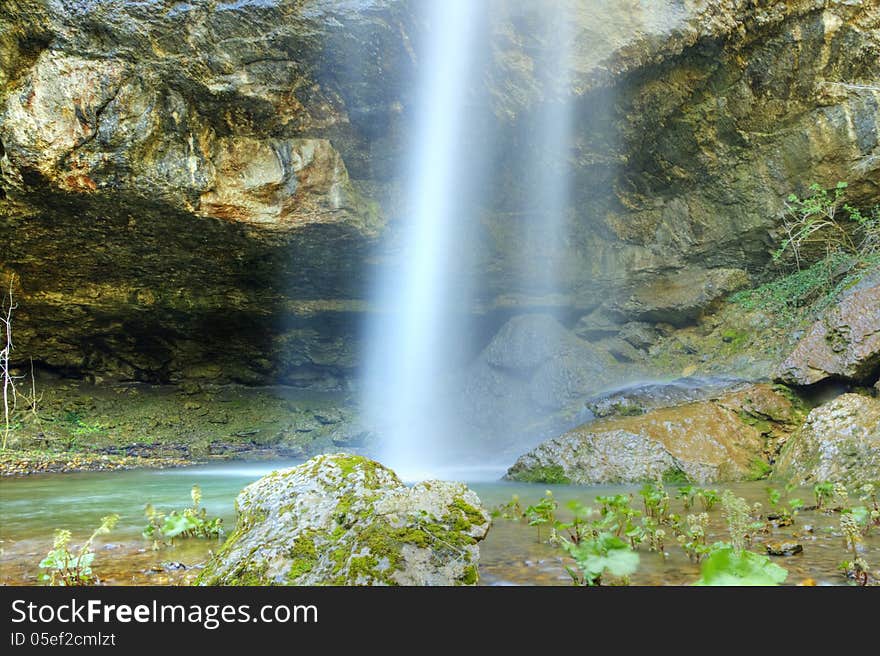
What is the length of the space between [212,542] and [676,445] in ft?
15.7

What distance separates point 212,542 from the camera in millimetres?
3402

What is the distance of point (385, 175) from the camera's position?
416 inches

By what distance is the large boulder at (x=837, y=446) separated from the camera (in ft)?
16.1

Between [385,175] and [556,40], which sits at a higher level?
[556,40]

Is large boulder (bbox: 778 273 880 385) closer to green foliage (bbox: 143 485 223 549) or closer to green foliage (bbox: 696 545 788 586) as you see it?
green foliage (bbox: 696 545 788 586)

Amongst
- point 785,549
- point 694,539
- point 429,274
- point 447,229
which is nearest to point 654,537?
point 694,539

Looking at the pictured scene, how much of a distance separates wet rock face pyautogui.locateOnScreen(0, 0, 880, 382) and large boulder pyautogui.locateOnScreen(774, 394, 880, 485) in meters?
5.80

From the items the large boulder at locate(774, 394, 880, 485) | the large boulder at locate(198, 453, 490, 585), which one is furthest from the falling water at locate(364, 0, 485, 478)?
the large boulder at locate(198, 453, 490, 585)

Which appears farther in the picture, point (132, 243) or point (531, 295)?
point (531, 295)

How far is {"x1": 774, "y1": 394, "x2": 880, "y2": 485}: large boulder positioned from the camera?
492 cm
